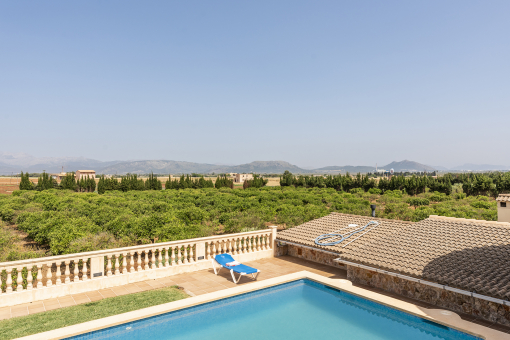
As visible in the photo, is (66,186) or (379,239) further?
(66,186)

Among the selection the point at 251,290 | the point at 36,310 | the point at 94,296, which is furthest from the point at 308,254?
the point at 36,310

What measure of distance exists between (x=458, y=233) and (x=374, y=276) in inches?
100

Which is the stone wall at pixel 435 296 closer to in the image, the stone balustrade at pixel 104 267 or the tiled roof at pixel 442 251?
the tiled roof at pixel 442 251

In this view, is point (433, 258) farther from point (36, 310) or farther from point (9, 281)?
point (9, 281)

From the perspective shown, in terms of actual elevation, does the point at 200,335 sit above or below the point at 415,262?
below

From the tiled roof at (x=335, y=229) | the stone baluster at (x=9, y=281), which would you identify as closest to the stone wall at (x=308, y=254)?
the tiled roof at (x=335, y=229)

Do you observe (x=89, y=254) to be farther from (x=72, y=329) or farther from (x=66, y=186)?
(x=66, y=186)

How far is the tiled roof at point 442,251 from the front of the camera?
540 centimetres

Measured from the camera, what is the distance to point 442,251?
22.1 ft

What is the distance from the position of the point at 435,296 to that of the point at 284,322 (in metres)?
3.08

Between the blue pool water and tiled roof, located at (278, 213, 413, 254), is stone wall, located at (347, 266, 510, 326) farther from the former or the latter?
the blue pool water

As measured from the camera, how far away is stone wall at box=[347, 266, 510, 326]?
518cm

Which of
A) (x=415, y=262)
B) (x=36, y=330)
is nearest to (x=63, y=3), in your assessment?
(x=36, y=330)

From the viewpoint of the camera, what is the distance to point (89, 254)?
6504 millimetres
